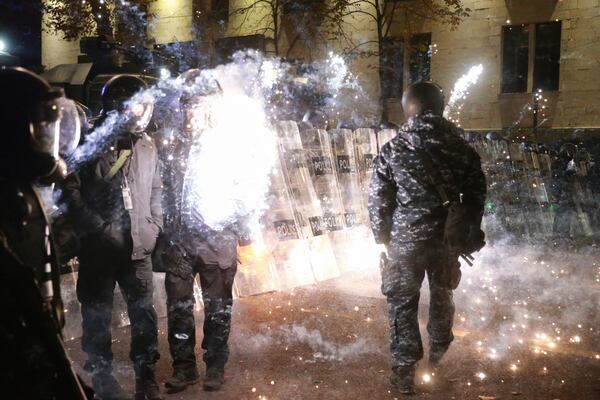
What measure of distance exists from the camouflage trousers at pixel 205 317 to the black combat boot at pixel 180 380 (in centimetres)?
3

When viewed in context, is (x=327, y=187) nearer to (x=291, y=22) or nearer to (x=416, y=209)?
(x=416, y=209)

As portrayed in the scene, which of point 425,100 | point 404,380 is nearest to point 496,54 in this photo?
point 425,100

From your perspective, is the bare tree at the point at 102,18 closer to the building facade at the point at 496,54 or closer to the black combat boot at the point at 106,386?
the building facade at the point at 496,54

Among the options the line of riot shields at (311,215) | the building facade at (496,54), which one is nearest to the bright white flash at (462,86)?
the building facade at (496,54)

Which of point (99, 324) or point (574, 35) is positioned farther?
point (574, 35)

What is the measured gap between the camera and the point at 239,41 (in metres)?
24.1

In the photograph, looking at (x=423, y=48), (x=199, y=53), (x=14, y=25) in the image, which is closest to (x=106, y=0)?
(x=199, y=53)

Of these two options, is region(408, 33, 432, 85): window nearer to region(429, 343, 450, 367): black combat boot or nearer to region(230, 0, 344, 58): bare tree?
region(230, 0, 344, 58): bare tree

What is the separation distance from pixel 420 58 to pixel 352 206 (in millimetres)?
15418

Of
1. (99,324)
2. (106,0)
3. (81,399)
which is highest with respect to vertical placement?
(106,0)

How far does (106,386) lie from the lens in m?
4.07

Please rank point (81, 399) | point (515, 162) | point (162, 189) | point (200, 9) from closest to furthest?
point (81, 399), point (162, 189), point (515, 162), point (200, 9)

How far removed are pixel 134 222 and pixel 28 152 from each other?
212 cm

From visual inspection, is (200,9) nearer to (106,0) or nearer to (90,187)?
(106,0)
